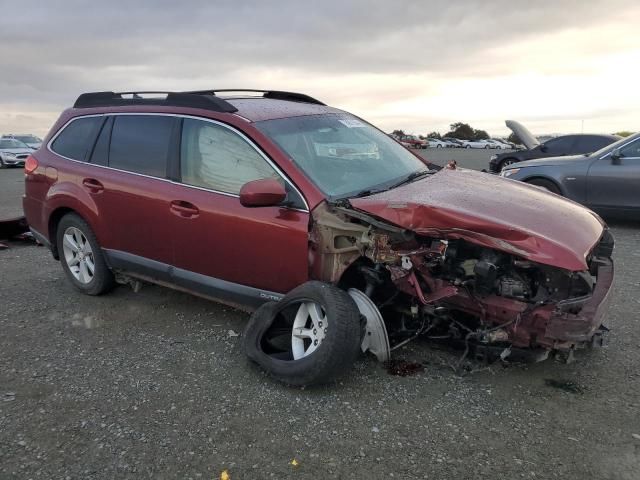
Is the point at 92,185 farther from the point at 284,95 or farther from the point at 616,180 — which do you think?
the point at 616,180

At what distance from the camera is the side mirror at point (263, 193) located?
11.8 ft

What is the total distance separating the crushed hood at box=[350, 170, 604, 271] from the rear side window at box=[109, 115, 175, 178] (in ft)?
5.78

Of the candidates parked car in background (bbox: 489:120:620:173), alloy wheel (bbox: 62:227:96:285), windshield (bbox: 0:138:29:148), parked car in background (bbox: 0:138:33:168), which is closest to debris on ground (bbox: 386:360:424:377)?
alloy wheel (bbox: 62:227:96:285)

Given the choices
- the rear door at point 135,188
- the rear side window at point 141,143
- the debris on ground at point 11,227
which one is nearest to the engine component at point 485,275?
the rear door at point 135,188

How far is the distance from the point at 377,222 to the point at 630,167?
6150 millimetres

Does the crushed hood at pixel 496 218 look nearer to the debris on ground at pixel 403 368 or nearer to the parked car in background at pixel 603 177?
the debris on ground at pixel 403 368

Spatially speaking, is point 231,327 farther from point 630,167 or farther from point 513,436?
point 630,167

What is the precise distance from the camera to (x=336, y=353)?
3.32 m

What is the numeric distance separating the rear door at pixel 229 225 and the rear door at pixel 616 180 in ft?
20.3

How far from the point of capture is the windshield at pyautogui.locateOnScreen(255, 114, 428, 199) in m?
3.96

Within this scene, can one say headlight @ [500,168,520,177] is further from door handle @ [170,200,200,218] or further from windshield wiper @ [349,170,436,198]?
door handle @ [170,200,200,218]

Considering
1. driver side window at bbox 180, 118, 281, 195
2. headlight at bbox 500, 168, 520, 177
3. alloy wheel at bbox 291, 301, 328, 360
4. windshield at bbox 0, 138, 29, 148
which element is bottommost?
alloy wheel at bbox 291, 301, 328, 360

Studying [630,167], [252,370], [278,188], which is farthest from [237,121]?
[630,167]

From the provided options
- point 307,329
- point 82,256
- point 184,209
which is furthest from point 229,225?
point 82,256
